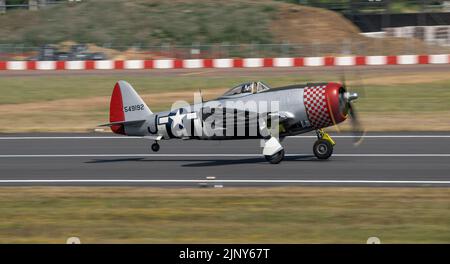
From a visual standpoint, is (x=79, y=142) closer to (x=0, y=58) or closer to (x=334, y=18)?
(x=0, y=58)

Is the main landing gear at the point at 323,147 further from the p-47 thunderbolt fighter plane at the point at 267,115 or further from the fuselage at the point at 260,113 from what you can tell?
the fuselage at the point at 260,113

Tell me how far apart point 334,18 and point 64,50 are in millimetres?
21106

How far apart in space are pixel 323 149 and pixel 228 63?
29314mm

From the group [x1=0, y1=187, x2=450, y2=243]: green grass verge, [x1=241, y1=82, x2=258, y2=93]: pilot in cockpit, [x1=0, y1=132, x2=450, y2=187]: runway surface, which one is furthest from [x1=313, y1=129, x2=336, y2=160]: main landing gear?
[x1=0, y1=187, x2=450, y2=243]: green grass verge

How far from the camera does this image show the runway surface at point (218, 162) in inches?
667

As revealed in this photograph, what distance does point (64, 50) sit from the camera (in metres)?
55.4

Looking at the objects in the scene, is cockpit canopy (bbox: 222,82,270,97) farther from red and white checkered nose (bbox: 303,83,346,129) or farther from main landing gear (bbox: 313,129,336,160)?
main landing gear (bbox: 313,129,336,160)

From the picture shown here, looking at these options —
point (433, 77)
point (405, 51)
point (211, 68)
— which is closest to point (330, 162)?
point (433, 77)

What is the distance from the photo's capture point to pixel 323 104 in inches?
715

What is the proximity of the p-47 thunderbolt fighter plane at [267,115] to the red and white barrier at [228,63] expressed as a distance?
27.6 metres

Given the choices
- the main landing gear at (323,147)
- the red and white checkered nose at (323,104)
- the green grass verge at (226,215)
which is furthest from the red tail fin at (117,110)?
the main landing gear at (323,147)

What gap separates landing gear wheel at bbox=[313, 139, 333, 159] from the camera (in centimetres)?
1922

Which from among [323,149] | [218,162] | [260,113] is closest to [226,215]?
[260,113]

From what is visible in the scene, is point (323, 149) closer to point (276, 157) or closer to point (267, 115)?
point (276, 157)
